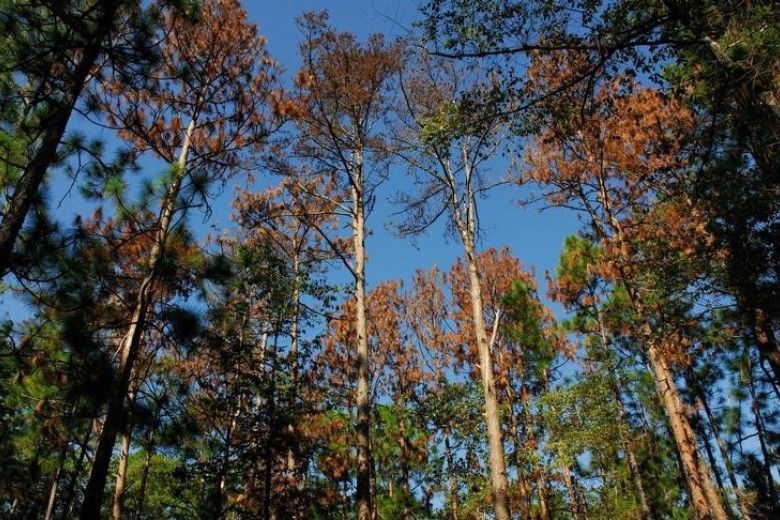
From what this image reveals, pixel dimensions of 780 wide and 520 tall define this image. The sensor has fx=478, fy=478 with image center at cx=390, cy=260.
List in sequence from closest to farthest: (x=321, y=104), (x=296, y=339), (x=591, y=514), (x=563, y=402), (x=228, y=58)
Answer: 1. (x=228, y=58)
2. (x=296, y=339)
3. (x=321, y=104)
4. (x=563, y=402)
5. (x=591, y=514)

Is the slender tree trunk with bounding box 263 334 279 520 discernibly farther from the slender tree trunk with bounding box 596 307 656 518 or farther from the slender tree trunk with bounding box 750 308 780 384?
the slender tree trunk with bounding box 750 308 780 384

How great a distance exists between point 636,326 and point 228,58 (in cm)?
929

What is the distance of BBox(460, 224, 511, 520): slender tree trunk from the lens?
6.74 metres

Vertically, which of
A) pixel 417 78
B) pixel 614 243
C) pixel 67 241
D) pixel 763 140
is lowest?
pixel 67 241

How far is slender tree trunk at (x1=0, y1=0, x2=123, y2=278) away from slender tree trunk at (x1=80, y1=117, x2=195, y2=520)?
1.28m

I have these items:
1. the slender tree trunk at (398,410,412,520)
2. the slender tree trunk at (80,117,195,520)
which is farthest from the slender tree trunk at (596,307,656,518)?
the slender tree trunk at (80,117,195,520)

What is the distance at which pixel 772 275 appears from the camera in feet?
23.8

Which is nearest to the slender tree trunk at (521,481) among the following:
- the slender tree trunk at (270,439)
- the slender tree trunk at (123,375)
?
the slender tree trunk at (270,439)

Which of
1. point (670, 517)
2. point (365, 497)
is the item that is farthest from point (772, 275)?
point (670, 517)

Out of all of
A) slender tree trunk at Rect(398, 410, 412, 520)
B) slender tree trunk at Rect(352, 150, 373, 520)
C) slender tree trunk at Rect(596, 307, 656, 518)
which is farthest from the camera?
slender tree trunk at Rect(398, 410, 412, 520)

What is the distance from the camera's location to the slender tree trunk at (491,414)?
6742mm

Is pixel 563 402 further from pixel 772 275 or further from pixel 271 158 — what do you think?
pixel 271 158

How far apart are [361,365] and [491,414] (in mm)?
2332

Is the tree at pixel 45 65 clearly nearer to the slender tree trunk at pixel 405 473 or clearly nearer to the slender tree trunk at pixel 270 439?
the slender tree trunk at pixel 270 439
